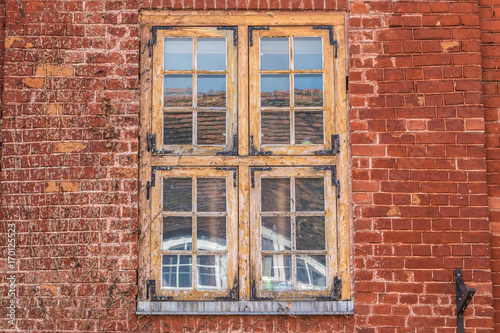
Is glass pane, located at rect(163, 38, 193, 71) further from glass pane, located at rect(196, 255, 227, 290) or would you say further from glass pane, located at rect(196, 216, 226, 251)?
glass pane, located at rect(196, 255, 227, 290)

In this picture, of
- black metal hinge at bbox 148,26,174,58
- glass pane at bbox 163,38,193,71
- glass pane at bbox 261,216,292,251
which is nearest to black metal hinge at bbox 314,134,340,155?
glass pane at bbox 261,216,292,251

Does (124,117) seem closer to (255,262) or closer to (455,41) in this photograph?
(255,262)

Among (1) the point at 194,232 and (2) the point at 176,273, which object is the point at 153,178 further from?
(2) the point at 176,273

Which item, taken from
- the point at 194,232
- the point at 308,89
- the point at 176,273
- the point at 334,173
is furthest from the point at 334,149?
the point at 176,273

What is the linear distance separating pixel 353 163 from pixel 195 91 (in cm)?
131

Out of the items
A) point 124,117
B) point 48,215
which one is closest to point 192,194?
point 124,117

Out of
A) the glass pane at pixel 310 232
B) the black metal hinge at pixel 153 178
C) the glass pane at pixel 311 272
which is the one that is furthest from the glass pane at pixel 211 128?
the glass pane at pixel 311 272

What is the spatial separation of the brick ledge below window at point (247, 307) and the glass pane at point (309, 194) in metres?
0.70

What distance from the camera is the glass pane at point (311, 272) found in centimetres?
404

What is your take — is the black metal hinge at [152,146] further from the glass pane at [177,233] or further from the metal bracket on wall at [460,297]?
the metal bracket on wall at [460,297]

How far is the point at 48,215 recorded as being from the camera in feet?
13.1

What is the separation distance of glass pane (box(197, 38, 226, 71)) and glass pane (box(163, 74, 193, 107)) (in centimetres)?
15

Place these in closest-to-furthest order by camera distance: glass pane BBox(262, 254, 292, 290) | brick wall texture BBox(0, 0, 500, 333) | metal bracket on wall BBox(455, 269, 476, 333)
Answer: metal bracket on wall BBox(455, 269, 476, 333)
brick wall texture BBox(0, 0, 500, 333)
glass pane BBox(262, 254, 292, 290)

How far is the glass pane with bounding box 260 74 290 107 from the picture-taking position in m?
4.20
